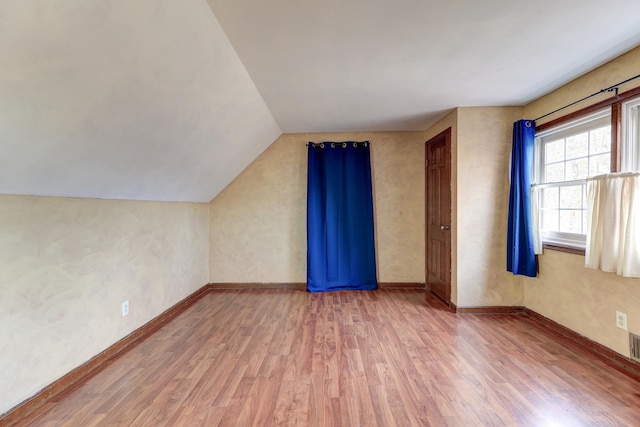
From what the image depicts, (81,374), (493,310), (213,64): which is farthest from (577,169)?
(81,374)

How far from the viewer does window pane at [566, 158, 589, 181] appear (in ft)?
8.13

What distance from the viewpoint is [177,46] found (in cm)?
161

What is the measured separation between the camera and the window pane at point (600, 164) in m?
2.26

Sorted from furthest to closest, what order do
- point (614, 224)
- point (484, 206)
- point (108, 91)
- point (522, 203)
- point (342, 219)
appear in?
point (342, 219)
point (484, 206)
point (522, 203)
point (614, 224)
point (108, 91)

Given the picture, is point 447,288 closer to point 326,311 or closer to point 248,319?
point 326,311

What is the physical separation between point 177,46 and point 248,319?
255 cm

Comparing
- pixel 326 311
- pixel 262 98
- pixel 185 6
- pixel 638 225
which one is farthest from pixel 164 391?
pixel 638 225

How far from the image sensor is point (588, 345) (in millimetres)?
2363

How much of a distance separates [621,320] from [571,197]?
107 cm

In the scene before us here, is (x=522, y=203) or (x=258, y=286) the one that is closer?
(x=522, y=203)

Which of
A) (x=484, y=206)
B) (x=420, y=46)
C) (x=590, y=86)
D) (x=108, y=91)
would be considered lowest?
(x=484, y=206)

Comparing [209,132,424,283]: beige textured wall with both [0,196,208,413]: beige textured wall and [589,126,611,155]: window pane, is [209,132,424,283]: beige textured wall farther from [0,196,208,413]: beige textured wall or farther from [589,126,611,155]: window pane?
[589,126,611,155]: window pane

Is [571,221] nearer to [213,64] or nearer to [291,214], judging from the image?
[291,214]

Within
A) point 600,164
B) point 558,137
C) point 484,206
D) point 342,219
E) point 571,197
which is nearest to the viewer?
point 600,164
